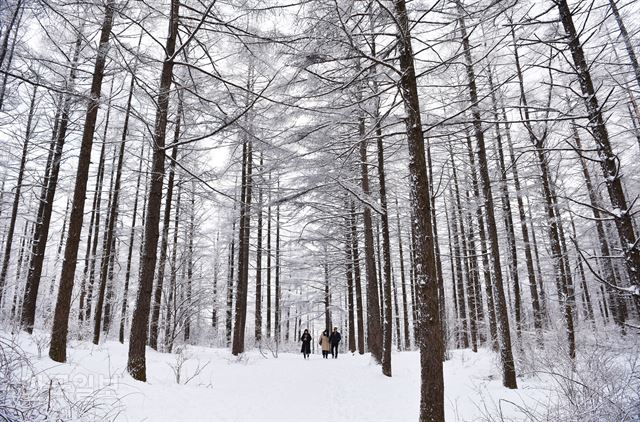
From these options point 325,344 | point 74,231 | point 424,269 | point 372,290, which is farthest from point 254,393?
point 325,344

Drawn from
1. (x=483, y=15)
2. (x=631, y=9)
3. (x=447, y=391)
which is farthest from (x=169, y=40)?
(x=447, y=391)

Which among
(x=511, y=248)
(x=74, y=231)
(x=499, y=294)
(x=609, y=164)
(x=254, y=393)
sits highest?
(x=609, y=164)

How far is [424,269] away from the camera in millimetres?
4750

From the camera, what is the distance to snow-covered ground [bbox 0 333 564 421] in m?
4.30

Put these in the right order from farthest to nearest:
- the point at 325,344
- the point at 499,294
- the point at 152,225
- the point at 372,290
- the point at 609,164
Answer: the point at 325,344, the point at 372,290, the point at 499,294, the point at 152,225, the point at 609,164

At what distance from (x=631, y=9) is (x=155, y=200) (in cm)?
1004

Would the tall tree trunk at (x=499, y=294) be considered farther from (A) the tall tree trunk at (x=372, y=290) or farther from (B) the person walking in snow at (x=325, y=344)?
(B) the person walking in snow at (x=325, y=344)

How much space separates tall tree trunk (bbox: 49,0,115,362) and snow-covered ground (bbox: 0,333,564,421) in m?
0.46

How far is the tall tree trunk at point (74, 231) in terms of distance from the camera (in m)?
6.45

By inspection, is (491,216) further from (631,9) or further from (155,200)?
(155,200)

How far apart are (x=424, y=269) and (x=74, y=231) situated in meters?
7.04

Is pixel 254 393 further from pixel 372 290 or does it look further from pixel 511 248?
pixel 511 248

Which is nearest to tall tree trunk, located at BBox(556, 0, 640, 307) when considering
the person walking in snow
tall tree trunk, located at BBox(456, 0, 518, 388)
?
tall tree trunk, located at BBox(456, 0, 518, 388)

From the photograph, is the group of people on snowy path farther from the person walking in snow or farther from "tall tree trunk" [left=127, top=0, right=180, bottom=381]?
"tall tree trunk" [left=127, top=0, right=180, bottom=381]
